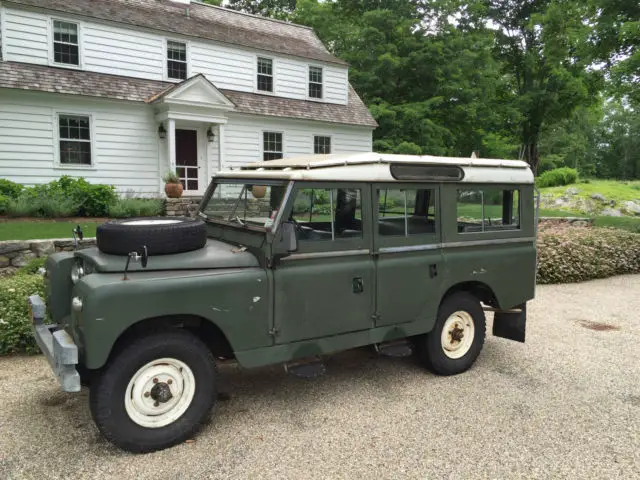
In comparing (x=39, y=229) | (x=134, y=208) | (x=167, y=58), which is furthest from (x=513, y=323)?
(x=167, y=58)

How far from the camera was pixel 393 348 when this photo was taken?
4.84m

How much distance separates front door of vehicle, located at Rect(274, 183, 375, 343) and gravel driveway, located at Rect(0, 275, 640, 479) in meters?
0.79

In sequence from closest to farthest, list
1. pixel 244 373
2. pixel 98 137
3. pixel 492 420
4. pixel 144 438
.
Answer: pixel 144 438 → pixel 492 420 → pixel 244 373 → pixel 98 137

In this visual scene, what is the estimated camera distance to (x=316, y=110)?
19359 mm

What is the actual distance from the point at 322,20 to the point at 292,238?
2750 centimetres

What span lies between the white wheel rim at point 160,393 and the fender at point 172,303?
355mm

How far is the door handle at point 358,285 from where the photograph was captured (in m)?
4.41

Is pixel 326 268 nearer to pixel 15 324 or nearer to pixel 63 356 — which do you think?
pixel 63 356

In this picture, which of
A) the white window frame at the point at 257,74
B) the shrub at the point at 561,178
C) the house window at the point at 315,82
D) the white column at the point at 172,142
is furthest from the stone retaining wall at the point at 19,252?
the shrub at the point at 561,178

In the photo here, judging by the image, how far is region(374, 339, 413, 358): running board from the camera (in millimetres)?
4797

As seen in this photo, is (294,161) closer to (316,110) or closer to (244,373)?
(244,373)

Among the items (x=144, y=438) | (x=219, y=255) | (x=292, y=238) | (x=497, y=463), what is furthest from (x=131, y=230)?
(x=497, y=463)

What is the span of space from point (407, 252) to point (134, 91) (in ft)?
44.2

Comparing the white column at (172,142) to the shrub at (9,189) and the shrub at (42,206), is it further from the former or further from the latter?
the shrub at (9,189)
